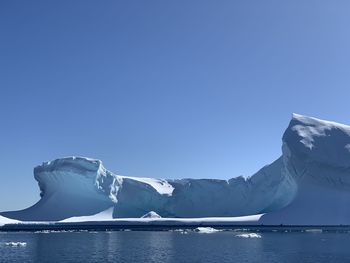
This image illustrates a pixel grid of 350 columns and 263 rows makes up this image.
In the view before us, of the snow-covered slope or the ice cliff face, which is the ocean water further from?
the ice cliff face

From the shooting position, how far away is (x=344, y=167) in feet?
180

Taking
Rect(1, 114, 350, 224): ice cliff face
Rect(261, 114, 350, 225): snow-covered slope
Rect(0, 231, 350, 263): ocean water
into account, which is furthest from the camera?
Rect(1, 114, 350, 224): ice cliff face

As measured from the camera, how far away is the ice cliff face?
180 ft

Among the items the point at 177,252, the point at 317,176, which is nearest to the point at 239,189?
the point at 317,176

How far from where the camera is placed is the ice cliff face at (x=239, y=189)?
5472 cm

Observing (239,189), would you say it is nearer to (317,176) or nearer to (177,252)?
(317,176)

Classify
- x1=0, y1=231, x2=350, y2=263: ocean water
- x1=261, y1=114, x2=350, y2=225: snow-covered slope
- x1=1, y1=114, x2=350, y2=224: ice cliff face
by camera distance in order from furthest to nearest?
x1=1, y1=114, x2=350, y2=224: ice cliff face
x1=261, y1=114, x2=350, y2=225: snow-covered slope
x1=0, y1=231, x2=350, y2=263: ocean water

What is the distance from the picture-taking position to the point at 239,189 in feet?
211

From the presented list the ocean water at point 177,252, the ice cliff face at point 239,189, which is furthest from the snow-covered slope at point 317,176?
the ocean water at point 177,252

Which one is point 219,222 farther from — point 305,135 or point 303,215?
point 305,135

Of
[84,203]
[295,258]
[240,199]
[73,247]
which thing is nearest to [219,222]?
[240,199]

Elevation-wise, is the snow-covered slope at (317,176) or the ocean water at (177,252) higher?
the snow-covered slope at (317,176)

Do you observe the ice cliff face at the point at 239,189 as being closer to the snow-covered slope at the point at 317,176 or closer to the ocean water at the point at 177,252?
the snow-covered slope at the point at 317,176

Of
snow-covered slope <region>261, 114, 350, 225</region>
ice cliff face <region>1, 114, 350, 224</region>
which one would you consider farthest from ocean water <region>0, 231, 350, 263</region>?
ice cliff face <region>1, 114, 350, 224</region>
